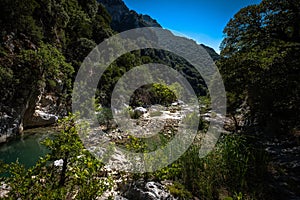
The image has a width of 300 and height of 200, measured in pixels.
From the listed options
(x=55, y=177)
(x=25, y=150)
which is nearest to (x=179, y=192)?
(x=55, y=177)

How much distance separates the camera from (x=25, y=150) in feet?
22.7

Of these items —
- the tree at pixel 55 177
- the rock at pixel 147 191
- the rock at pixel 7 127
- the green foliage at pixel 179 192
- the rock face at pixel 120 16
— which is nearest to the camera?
the tree at pixel 55 177

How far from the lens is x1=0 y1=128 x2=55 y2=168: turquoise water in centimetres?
602

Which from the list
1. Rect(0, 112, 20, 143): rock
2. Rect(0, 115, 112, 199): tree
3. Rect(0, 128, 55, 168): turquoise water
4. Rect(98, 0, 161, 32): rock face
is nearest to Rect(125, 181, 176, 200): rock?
Rect(0, 115, 112, 199): tree

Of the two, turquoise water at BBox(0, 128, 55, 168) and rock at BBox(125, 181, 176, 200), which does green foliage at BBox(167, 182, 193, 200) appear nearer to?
rock at BBox(125, 181, 176, 200)

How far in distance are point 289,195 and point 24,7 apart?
43.1 feet

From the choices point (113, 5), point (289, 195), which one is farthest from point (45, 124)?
point (113, 5)

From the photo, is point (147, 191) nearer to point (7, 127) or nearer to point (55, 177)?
point (55, 177)

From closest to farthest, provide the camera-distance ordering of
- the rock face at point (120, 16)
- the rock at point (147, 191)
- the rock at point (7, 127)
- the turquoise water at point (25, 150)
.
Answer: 1. the rock at point (147, 191)
2. the turquoise water at point (25, 150)
3. the rock at point (7, 127)
4. the rock face at point (120, 16)

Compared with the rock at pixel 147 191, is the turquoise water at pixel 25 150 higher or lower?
lower

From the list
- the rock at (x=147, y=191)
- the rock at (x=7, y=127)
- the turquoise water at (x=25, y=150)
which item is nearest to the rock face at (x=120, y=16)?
the rock at (x=7, y=127)

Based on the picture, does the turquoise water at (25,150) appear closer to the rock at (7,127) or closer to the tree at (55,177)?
the rock at (7,127)

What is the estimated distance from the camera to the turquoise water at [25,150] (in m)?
6.02

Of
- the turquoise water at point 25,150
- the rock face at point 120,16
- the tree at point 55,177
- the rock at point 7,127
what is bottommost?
the turquoise water at point 25,150
